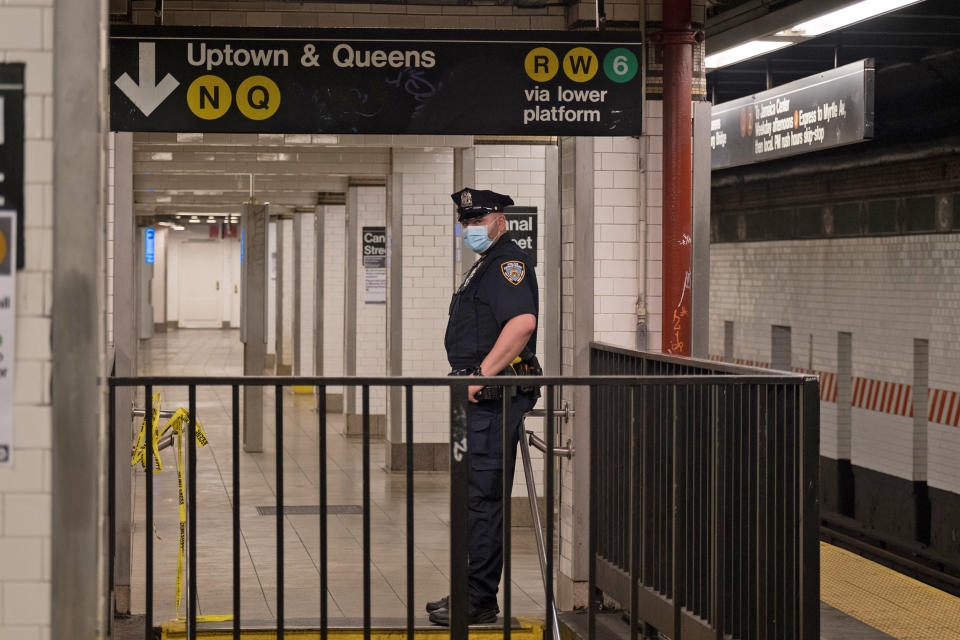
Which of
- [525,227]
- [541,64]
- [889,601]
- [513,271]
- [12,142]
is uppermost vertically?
[541,64]

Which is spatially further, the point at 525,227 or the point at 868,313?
the point at 868,313

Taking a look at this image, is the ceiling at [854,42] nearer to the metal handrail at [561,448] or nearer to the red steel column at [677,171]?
the red steel column at [677,171]

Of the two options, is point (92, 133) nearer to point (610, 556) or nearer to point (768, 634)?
point (768, 634)

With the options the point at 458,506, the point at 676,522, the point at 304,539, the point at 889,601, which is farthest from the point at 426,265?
the point at 458,506

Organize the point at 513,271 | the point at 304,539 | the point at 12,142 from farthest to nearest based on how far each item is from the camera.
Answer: the point at 304,539 → the point at 513,271 → the point at 12,142

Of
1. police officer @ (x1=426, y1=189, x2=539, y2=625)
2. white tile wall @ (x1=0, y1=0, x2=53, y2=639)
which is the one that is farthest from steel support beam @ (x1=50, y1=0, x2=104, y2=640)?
police officer @ (x1=426, y1=189, x2=539, y2=625)

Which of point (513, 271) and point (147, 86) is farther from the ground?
point (147, 86)

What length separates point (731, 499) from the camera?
497 cm

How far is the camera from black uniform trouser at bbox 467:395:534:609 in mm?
5488

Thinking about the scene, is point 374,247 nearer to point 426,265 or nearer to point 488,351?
point 426,265

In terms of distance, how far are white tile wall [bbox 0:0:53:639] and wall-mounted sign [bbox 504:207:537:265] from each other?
6.57m

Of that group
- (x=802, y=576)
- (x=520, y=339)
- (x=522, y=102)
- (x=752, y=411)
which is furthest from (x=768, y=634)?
(x=522, y=102)

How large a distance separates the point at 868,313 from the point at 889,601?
7.20m

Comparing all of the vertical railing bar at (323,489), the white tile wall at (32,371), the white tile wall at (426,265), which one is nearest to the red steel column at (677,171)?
the vertical railing bar at (323,489)
